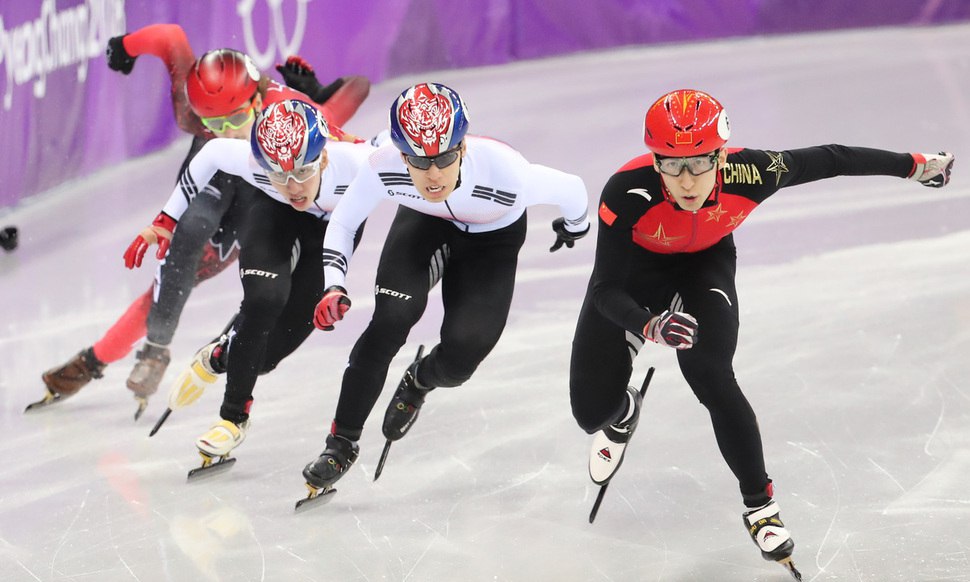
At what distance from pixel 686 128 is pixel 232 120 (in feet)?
7.45

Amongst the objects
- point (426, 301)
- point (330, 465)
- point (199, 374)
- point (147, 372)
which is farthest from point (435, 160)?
point (147, 372)

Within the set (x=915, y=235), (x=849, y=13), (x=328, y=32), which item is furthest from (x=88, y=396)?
(x=849, y=13)

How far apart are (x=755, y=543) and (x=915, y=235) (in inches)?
142

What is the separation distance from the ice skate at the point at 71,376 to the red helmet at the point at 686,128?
9.32ft

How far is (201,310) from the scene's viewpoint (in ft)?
21.4

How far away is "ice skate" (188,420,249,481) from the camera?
4.66 meters

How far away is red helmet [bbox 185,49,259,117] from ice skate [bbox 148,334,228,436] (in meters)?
0.93

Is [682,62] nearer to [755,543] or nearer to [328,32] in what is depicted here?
[328,32]

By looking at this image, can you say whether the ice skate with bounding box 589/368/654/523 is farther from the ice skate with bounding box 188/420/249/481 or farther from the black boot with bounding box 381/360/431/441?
the ice skate with bounding box 188/420/249/481

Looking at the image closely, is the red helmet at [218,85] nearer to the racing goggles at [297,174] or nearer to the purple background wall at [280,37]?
the racing goggles at [297,174]

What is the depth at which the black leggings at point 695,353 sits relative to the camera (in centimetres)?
374

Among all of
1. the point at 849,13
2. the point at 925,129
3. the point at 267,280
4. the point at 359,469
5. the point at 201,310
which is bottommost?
the point at 849,13

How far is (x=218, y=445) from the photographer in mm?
4656

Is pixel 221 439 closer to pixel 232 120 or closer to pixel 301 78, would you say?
pixel 232 120
